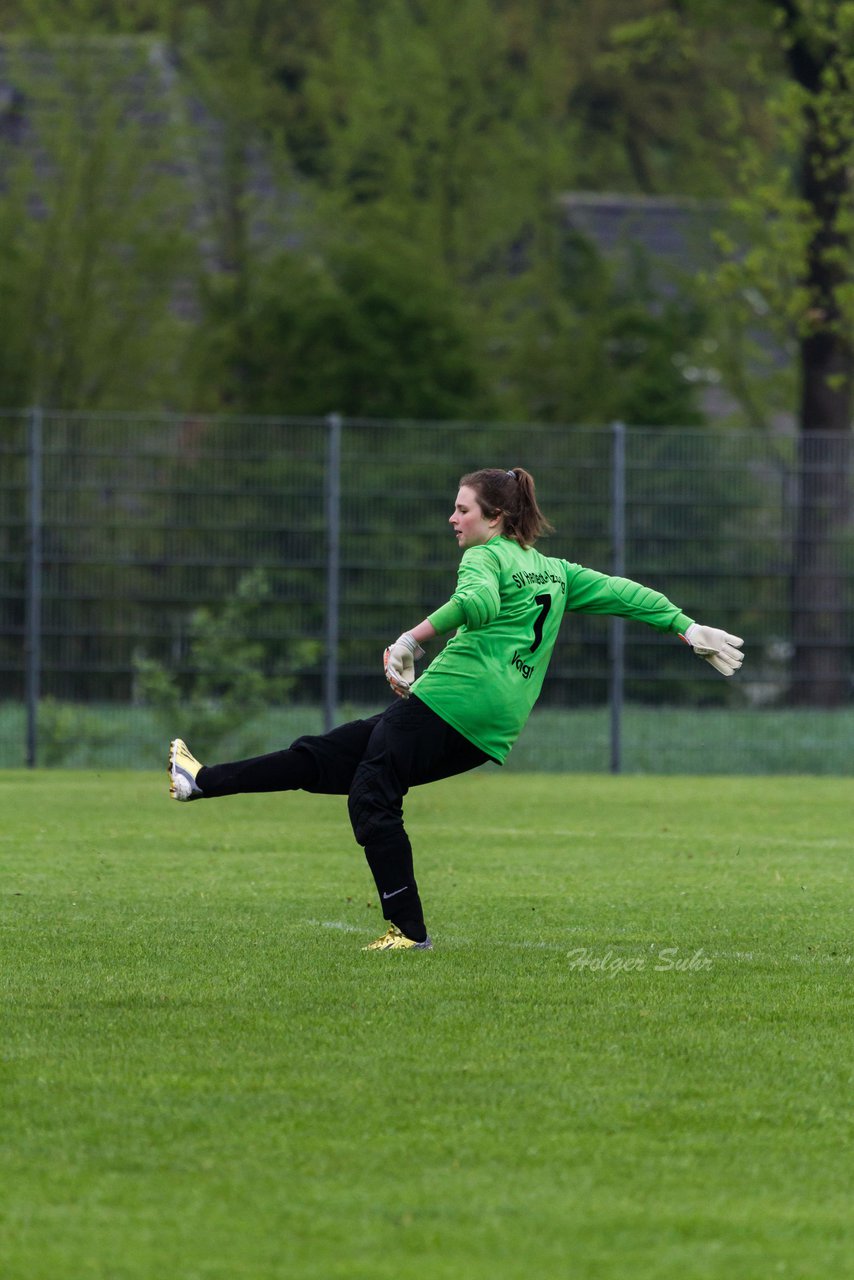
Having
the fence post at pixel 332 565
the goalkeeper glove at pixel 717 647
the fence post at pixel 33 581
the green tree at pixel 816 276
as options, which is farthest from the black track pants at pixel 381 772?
the green tree at pixel 816 276

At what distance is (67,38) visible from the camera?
3136cm

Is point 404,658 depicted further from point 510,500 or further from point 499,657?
point 510,500

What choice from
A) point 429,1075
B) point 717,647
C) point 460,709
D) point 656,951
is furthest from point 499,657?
point 429,1075

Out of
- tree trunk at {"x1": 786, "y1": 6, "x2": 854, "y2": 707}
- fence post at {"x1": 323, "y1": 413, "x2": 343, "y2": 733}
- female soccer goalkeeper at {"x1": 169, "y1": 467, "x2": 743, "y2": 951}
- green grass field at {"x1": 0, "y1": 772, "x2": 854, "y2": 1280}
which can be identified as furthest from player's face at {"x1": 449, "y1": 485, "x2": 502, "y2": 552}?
tree trunk at {"x1": 786, "y1": 6, "x2": 854, "y2": 707}

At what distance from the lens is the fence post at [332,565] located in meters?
20.0

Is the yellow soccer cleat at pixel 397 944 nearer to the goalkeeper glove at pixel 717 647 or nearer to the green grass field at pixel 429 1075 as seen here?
the green grass field at pixel 429 1075

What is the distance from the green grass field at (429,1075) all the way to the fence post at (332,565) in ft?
28.4

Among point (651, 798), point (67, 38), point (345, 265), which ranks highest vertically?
point (67, 38)

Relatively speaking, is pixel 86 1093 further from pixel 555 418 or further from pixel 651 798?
pixel 555 418

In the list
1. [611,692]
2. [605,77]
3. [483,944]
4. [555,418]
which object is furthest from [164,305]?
[483,944]

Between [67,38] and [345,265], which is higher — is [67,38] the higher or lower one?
the higher one

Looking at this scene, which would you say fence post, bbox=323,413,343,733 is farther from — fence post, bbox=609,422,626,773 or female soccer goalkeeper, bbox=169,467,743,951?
female soccer goalkeeper, bbox=169,467,743,951

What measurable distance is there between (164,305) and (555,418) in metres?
6.97

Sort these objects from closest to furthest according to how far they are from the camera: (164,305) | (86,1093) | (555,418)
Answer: (86,1093)
(164,305)
(555,418)
